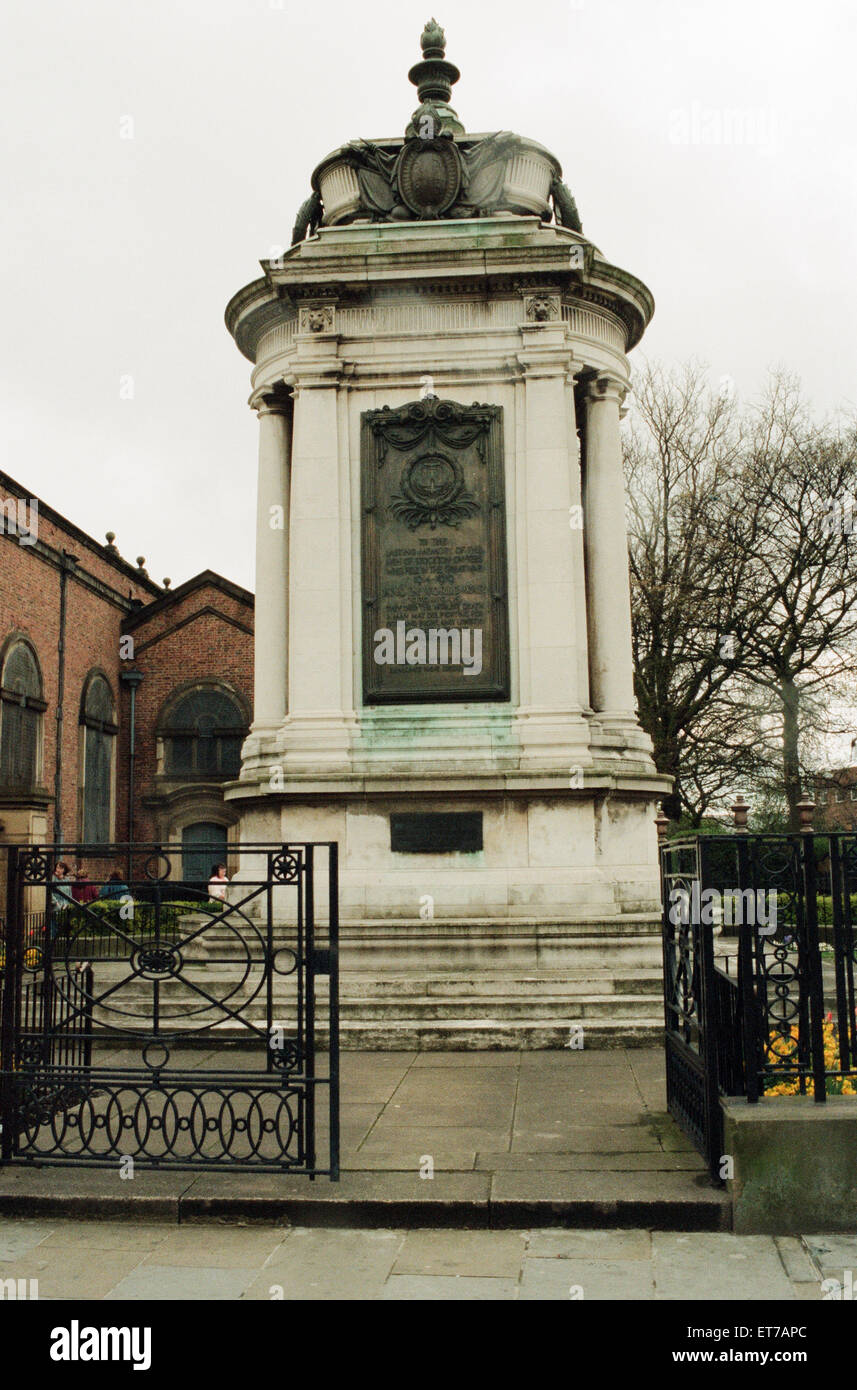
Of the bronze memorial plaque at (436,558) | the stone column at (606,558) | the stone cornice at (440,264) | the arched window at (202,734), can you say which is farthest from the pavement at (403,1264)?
the arched window at (202,734)

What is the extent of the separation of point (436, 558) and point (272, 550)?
2481mm

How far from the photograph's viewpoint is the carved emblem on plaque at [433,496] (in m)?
12.1

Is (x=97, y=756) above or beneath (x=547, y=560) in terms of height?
beneath

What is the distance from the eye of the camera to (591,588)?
13211mm

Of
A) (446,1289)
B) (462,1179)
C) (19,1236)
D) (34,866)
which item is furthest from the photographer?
(34,866)

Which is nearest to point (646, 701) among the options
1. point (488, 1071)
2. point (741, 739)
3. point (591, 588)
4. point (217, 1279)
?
point (741, 739)

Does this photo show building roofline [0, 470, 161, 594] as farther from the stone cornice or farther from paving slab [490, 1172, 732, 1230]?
paving slab [490, 1172, 732, 1230]

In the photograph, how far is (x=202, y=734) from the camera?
1228 inches

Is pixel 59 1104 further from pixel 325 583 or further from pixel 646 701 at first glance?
pixel 646 701

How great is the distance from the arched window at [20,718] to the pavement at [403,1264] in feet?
65.8

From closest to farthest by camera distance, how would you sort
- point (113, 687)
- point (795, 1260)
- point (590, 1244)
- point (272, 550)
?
1. point (795, 1260)
2. point (590, 1244)
3. point (272, 550)
4. point (113, 687)

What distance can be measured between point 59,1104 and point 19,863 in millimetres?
1603

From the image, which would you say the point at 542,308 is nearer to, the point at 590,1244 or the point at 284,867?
the point at 284,867

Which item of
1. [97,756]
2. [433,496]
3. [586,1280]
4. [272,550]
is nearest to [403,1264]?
[586,1280]
